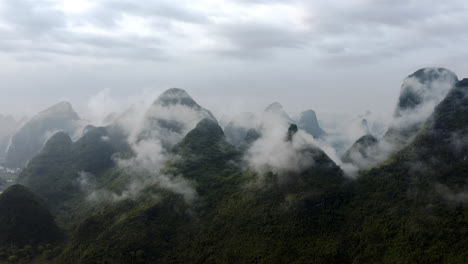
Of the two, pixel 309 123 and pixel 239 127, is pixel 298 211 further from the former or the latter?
pixel 309 123

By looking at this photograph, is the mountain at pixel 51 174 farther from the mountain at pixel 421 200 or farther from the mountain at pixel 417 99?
the mountain at pixel 417 99

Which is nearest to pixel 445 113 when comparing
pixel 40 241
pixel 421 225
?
Answer: pixel 421 225

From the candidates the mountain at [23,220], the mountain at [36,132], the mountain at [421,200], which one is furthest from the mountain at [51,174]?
the mountain at [421,200]

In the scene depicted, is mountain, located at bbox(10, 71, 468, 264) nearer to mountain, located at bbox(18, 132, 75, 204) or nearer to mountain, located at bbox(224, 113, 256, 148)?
mountain, located at bbox(18, 132, 75, 204)

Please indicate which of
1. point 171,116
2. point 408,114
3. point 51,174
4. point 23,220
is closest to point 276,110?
point 171,116

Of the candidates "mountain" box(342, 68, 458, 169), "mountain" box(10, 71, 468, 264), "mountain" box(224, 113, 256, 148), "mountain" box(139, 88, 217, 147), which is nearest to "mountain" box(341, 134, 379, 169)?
"mountain" box(342, 68, 458, 169)

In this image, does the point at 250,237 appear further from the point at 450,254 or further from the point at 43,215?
the point at 43,215
